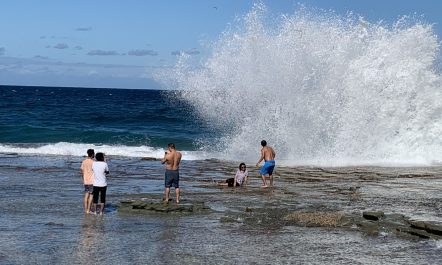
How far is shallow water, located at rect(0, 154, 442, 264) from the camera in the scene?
1080cm

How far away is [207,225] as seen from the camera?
534 inches

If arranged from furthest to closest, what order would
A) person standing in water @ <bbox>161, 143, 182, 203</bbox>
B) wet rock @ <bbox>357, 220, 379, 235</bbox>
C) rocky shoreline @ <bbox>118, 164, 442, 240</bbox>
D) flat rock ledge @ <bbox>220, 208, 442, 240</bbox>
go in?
person standing in water @ <bbox>161, 143, 182, 203</bbox> < rocky shoreline @ <bbox>118, 164, 442, 240</bbox> < wet rock @ <bbox>357, 220, 379, 235</bbox> < flat rock ledge @ <bbox>220, 208, 442, 240</bbox>

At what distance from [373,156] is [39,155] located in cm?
1730

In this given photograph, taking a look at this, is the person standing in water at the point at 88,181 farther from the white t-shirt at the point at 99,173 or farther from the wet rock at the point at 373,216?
the wet rock at the point at 373,216

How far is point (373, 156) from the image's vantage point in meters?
30.2

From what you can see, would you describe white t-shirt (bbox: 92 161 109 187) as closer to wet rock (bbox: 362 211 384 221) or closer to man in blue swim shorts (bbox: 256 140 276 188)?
wet rock (bbox: 362 211 384 221)

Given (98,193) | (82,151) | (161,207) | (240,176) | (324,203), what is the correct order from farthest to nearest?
(82,151), (240,176), (324,203), (161,207), (98,193)

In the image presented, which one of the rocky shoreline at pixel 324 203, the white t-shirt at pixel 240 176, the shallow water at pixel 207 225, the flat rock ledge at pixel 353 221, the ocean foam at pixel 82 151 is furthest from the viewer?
the ocean foam at pixel 82 151

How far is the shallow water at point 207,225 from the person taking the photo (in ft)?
35.4

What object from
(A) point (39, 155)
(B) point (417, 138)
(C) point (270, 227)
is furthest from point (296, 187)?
(A) point (39, 155)

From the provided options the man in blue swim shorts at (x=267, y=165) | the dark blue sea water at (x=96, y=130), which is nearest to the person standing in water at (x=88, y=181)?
the man in blue swim shorts at (x=267, y=165)

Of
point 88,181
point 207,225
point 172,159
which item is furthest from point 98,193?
point 207,225

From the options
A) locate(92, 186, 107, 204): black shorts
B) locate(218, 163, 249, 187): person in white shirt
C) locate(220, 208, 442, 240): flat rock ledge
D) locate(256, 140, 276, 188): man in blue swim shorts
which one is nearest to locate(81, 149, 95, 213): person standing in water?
locate(92, 186, 107, 204): black shorts

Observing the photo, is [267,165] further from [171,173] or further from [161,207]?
[161,207]
